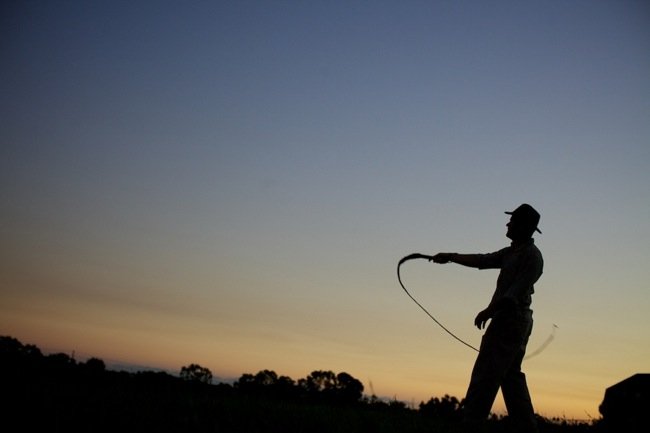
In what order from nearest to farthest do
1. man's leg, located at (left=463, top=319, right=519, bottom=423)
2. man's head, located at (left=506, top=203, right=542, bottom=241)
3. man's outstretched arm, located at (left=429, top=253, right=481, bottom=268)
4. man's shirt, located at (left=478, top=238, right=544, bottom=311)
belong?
man's leg, located at (left=463, top=319, right=519, bottom=423)
man's shirt, located at (left=478, top=238, right=544, bottom=311)
man's head, located at (left=506, top=203, right=542, bottom=241)
man's outstretched arm, located at (left=429, top=253, right=481, bottom=268)

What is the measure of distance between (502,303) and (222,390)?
4026 millimetres

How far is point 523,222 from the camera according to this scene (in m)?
6.15

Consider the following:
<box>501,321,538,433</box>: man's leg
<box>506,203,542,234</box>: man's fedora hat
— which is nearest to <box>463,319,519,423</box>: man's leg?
<box>501,321,538,433</box>: man's leg

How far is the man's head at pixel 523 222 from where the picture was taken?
20.2 feet

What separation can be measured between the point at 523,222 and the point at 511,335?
1387mm

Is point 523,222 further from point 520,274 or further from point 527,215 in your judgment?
point 520,274

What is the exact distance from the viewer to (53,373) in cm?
648

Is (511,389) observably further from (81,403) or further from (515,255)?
(81,403)

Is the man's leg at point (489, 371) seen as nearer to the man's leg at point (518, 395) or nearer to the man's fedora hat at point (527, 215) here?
the man's leg at point (518, 395)

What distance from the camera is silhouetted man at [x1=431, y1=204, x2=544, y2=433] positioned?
557cm

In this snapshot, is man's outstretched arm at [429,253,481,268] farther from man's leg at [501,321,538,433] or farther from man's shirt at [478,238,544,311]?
man's leg at [501,321,538,433]

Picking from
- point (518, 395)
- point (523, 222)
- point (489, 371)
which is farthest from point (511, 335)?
point (523, 222)

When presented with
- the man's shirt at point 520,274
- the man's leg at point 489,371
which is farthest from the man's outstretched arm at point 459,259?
the man's leg at point 489,371

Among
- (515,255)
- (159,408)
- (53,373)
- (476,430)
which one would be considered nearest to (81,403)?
(159,408)
